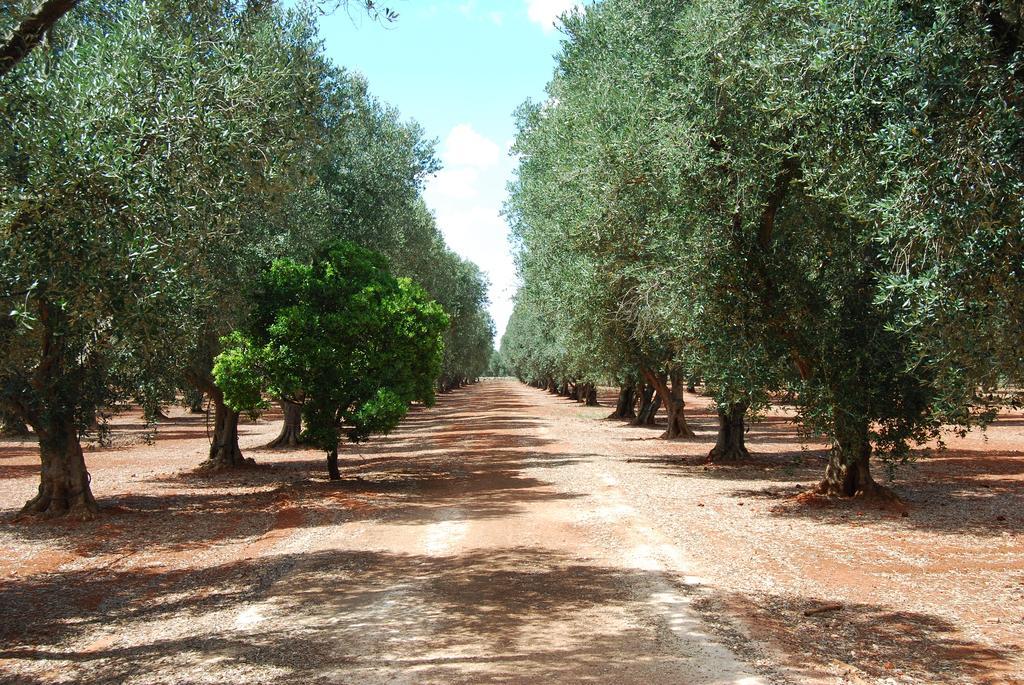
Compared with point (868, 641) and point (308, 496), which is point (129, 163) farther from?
point (308, 496)

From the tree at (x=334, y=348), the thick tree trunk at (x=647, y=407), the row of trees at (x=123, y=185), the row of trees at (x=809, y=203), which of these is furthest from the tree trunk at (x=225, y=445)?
the thick tree trunk at (x=647, y=407)

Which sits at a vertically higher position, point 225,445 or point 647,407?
point 647,407

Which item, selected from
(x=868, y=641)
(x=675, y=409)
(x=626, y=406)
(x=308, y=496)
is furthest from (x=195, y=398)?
(x=626, y=406)

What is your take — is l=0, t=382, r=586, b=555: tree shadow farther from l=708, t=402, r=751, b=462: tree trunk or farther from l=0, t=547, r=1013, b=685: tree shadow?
l=708, t=402, r=751, b=462: tree trunk

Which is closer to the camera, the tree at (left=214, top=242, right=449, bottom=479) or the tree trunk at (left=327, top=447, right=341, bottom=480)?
the tree at (left=214, top=242, right=449, bottom=479)

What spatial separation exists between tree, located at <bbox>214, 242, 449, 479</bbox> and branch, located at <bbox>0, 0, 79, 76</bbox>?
35.9ft

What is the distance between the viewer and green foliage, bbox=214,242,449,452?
18.6 meters

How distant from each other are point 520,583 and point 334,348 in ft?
32.7

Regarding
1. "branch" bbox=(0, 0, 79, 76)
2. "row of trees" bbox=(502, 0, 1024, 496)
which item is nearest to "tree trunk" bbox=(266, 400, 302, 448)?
"row of trees" bbox=(502, 0, 1024, 496)

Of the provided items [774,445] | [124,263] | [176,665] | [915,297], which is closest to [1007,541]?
[915,297]

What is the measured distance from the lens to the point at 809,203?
50.9 feet

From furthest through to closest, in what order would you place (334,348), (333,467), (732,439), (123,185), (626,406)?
1. (626,406)
2. (732,439)
3. (333,467)
4. (334,348)
5. (123,185)

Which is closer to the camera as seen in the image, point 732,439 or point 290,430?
point 732,439

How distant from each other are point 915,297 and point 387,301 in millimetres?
12238
